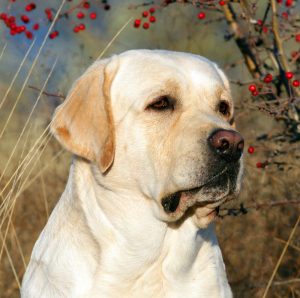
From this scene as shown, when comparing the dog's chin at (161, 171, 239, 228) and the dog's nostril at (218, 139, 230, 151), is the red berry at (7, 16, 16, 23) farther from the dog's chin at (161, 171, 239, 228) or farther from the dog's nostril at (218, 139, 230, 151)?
the dog's nostril at (218, 139, 230, 151)

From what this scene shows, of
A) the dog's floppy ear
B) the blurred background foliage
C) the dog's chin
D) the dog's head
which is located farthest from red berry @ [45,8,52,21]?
the dog's chin

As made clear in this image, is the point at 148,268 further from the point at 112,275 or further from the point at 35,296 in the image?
the point at 35,296

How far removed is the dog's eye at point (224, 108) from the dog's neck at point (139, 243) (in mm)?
548

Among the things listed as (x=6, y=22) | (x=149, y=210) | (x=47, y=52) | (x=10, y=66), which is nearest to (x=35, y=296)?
(x=149, y=210)

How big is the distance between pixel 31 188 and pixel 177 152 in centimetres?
361

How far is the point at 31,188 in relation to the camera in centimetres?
691

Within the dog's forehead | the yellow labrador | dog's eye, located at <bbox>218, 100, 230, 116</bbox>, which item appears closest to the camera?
the yellow labrador

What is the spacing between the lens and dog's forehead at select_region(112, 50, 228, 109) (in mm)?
3766

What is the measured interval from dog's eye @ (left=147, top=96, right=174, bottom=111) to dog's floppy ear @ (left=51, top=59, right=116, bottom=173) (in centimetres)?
20

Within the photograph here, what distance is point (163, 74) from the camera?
12.4 feet

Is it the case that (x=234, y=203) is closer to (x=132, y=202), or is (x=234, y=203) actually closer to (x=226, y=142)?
(x=132, y=202)

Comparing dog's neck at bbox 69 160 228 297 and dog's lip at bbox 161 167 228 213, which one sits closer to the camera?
dog's lip at bbox 161 167 228 213

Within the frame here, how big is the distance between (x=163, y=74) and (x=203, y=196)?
2.03 feet

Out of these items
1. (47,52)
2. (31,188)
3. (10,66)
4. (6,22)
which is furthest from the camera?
(10,66)
